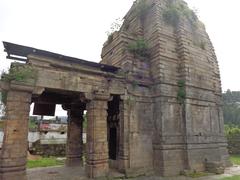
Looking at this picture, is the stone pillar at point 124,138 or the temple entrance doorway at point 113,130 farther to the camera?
the temple entrance doorway at point 113,130

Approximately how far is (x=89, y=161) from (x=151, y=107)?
4.24 meters

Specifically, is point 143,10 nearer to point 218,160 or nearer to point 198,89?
point 198,89

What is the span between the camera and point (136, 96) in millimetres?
10977

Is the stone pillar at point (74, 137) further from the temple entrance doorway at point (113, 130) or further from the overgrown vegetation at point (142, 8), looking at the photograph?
the overgrown vegetation at point (142, 8)

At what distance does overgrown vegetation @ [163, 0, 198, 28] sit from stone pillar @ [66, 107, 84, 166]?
7431mm

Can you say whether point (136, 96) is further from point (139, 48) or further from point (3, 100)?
point (3, 100)

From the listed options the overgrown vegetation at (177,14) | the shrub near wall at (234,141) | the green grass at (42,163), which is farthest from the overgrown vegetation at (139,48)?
the shrub near wall at (234,141)

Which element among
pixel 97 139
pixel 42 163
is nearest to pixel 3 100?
pixel 97 139

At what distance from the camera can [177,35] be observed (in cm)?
1248

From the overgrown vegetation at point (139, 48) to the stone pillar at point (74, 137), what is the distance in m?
4.56

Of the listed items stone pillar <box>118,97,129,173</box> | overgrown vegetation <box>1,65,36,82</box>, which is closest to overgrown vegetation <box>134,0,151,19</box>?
stone pillar <box>118,97,129,173</box>

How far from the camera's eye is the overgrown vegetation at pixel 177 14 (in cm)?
1251

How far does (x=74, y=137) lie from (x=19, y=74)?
5.70 metres

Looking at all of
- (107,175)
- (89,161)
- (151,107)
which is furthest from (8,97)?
(151,107)
